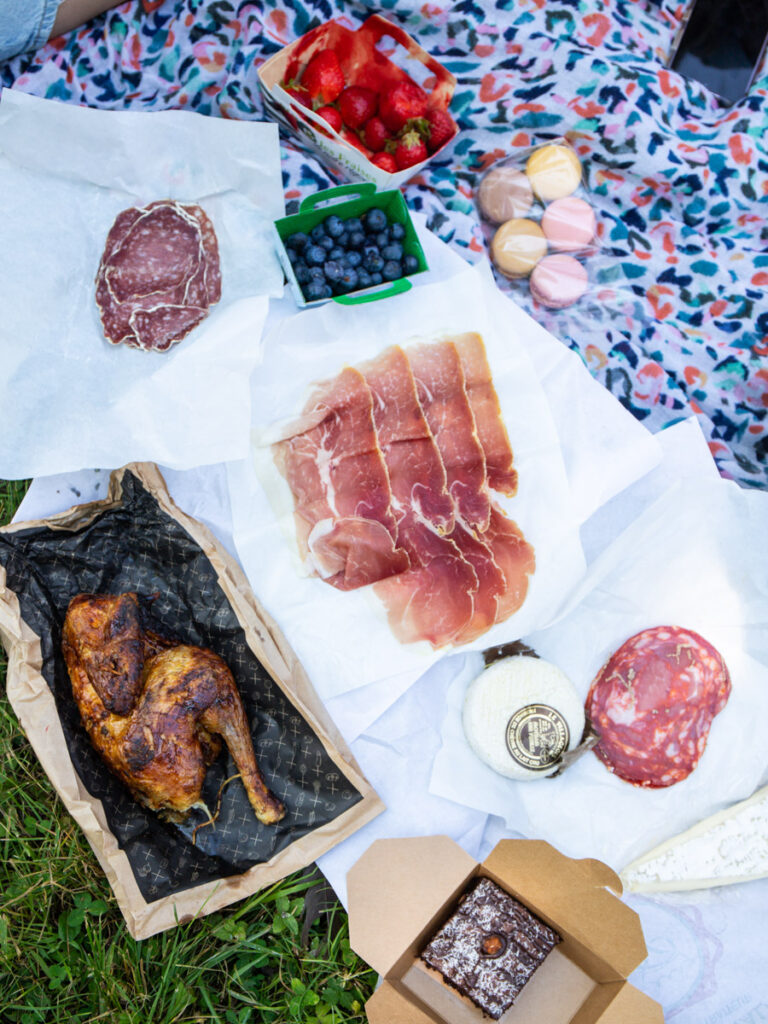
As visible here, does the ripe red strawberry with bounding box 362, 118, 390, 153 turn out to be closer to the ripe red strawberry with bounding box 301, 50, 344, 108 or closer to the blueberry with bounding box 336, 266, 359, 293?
the ripe red strawberry with bounding box 301, 50, 344, 108

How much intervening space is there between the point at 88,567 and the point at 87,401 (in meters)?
0.40

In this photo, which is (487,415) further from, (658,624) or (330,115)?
(330,115)

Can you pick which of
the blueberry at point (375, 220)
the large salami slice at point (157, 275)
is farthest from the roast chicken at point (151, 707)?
the blueberry at point (375, 220)

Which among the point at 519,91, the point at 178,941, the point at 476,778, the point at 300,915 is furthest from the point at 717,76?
the point at 178,941

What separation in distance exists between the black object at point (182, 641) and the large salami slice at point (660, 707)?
642 millimetres

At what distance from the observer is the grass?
1.80 metres

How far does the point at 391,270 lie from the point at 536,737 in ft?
3.85

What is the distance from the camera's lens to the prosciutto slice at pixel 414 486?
1.93 m

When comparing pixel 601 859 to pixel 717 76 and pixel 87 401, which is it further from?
pixel 717 76

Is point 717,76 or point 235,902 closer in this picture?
point 235,902

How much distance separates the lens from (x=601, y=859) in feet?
6.18

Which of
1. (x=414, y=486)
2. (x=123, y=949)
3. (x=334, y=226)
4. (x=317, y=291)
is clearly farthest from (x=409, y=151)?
(x=123, y=949)

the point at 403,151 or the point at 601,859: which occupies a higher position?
the point at 403,151

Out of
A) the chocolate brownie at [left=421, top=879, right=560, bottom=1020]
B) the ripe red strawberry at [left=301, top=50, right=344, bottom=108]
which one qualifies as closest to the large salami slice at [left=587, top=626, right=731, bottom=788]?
the chocolate brownie at [left=421, top=879, right=560, bottom=1020]
